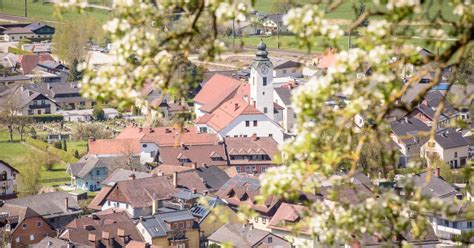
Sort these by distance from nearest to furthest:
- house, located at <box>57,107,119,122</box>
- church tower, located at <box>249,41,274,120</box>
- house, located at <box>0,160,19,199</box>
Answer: house, located at <box>0,160,19,199</box>
church tower, located at <box>249,41,274,120</box>
house, located at <box>57,107,119,122</box>

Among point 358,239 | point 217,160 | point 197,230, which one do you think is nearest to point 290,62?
point 217,160

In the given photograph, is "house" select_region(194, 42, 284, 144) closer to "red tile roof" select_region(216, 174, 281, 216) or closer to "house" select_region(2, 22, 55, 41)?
A: "red tile roof" select_region(216, 174, 281, 216)

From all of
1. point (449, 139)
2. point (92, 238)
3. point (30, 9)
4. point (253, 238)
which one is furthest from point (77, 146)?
point (30, 9)

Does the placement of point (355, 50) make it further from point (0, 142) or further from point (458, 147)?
point (0, 142)

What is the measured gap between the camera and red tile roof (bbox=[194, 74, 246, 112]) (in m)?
43.4

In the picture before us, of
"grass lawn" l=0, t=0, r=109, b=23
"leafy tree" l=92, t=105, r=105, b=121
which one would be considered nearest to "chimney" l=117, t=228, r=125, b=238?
"leafy tree" l=92, t=105, r=105, b=121

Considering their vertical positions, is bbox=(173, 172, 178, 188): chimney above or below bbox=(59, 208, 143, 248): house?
above

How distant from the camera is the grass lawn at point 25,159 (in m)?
34.4

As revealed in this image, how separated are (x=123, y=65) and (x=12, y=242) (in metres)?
24.3

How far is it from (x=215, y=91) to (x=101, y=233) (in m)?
19.6

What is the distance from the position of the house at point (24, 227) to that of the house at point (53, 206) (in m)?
0.59

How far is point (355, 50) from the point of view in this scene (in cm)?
313

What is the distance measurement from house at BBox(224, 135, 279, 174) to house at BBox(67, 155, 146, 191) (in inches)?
120

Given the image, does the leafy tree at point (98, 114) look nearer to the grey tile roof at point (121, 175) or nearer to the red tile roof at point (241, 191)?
the grey tile roof at point (121, 175)
